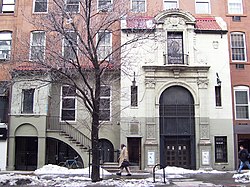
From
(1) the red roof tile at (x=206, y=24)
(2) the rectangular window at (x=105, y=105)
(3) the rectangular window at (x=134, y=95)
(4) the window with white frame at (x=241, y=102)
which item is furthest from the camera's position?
(4) the window with white frame at (x=241, y=102)

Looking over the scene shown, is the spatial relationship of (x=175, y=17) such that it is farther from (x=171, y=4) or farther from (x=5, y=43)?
(x=5, y=43)

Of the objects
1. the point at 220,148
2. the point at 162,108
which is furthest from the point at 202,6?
the point at 220,148

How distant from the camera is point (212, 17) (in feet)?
92.2

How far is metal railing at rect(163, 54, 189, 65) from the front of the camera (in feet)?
83.4

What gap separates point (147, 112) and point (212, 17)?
9.51 meters

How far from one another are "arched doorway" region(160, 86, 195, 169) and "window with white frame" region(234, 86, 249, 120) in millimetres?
3814

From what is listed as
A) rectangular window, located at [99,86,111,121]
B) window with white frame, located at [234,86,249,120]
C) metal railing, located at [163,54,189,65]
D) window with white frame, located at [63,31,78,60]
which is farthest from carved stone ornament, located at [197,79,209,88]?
window with white frame, located at [63,31,78,60]

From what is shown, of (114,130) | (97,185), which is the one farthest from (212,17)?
(97,185)

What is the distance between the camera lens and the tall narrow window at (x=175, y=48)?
84.1ft

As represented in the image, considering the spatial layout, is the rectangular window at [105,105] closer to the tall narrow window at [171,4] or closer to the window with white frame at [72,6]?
the window with white frame at [72,6]

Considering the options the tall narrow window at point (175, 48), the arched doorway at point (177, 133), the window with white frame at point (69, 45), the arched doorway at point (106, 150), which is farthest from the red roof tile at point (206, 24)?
the window with white frame at point (69, 45)

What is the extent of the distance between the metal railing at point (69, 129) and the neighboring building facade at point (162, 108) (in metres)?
0.08

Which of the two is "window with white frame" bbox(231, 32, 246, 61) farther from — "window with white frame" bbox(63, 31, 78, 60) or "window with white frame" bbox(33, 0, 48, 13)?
"window with white frame" bbox(63, 31, 78, 60)

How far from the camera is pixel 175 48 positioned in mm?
25844
